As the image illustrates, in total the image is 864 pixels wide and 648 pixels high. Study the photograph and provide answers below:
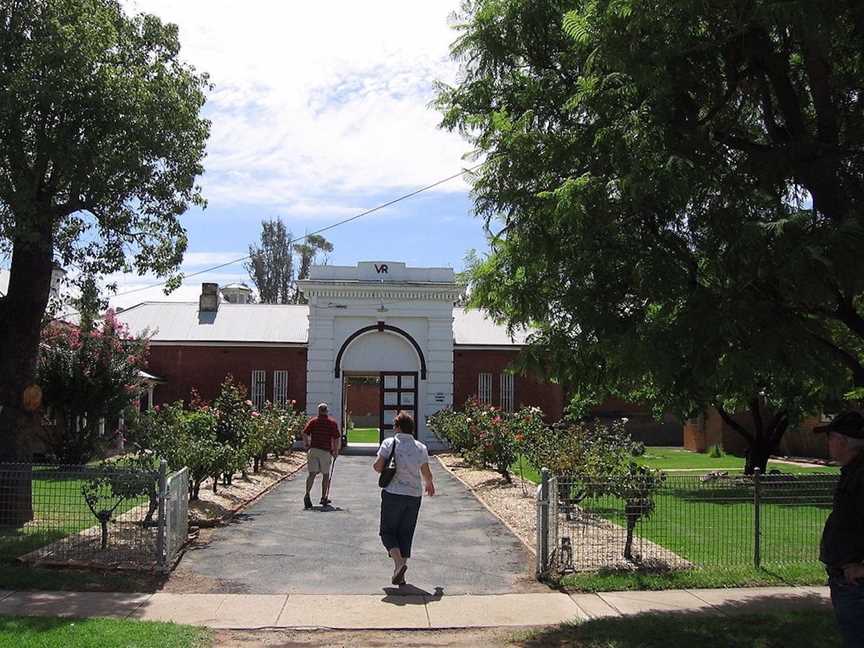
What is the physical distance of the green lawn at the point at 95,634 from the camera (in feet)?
22.2

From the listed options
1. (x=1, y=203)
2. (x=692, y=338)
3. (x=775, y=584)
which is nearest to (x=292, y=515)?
(x=1, y=203)

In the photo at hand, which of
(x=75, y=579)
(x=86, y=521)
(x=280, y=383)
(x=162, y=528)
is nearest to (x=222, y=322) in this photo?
(x=280, y=383)

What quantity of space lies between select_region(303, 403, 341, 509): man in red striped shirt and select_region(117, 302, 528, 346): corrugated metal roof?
1871cm

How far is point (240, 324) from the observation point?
36.3 metres

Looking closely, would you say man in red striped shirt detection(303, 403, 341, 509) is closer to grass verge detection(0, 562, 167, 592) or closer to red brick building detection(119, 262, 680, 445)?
grass verge detection(0, 562, 167, 592)

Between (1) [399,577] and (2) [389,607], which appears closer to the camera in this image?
(2) [389,607]

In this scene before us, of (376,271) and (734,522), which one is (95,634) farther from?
(376,271)

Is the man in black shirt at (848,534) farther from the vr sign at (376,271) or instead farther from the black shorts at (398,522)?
the vr sign at (376,271)

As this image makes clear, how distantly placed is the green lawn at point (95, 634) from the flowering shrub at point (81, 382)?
13975 mm

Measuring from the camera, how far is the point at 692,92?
779 centimetres

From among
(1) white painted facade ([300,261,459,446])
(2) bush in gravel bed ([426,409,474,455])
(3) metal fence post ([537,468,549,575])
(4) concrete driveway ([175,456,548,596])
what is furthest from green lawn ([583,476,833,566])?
(1) white painted facade ([300,261,459,446])

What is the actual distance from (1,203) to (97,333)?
997 cm

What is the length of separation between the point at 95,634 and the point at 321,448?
847 cm

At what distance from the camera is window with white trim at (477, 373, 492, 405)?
34906 millimetres
